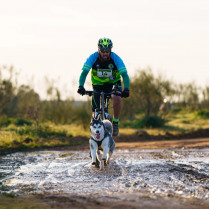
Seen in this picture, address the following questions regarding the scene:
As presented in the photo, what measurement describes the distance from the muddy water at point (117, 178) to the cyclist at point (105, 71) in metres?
1.14

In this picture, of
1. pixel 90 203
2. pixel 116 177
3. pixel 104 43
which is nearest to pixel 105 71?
pixel 104 43

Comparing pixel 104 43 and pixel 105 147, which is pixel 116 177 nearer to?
pixel 105 147

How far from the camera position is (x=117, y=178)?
20.1 ft

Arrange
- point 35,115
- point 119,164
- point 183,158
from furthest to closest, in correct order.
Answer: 1. point 35,115
2. point 183,158
3. point 119,164

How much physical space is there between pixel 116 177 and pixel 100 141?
791 mm

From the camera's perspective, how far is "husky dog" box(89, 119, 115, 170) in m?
6.63

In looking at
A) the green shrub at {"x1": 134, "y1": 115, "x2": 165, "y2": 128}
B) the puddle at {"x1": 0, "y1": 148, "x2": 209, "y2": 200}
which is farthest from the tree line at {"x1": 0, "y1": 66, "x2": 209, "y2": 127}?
the puddle at {"x1": 0, "y1": 148, "x2": 209, "y2": 200}

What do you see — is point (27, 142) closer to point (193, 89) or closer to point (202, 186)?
point (202, 186)

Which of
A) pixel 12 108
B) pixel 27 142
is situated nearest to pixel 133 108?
pixel 12 108

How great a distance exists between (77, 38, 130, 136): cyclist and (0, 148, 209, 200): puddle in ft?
3.65

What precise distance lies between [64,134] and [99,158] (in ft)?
36.0

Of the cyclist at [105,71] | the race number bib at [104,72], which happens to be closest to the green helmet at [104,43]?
the cyclist at [105,71]

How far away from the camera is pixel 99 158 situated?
711cm

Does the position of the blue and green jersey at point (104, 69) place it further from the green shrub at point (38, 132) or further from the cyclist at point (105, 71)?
the green shrub at point (38, 132)
